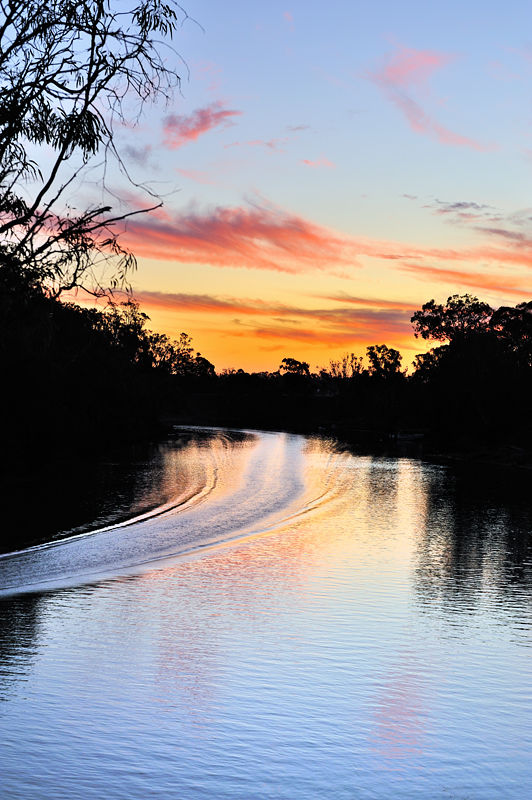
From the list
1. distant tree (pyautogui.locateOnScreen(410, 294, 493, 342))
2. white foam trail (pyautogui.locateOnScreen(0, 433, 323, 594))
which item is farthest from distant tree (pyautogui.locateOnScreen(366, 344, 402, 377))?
white foam trail (pyautogui.locateOnScreen(0, 433, 323, 594))

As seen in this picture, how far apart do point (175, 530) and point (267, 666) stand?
12.3m

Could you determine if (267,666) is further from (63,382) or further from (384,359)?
(384,359)

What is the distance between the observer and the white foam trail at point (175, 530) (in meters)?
14.7

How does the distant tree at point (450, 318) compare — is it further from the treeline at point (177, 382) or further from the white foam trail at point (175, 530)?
the white foam trail at point (175, 530)

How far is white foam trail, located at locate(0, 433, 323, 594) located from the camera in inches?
579

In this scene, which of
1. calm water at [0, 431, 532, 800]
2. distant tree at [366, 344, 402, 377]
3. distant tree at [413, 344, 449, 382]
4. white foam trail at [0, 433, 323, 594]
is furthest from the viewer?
distant tree at [366, 344, 402, 377]

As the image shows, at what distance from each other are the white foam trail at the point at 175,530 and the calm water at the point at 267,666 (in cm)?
11

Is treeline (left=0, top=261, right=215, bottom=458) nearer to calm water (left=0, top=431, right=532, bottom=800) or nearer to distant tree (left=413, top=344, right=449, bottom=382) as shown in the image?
calm water (left=0, top=431, right=532, bottom=800)

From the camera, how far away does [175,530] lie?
2034 centimetres

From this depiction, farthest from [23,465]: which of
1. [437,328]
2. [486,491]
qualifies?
[437,328]

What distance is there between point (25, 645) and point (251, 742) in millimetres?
3705

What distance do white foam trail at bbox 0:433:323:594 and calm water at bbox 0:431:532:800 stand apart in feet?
0.37

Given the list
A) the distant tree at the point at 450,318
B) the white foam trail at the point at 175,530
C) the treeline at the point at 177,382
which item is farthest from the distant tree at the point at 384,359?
the white foam trail at the point at 175,530

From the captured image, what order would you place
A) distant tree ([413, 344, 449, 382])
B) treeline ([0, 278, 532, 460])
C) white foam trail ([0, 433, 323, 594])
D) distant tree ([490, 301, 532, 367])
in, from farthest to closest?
distant tree ([413, 344, 449, 382]), distant tree ([490, 301, 532, 367]), treeline ([0, 278, 532, 460]), white foam trail ([0, 433, 323, 594])
